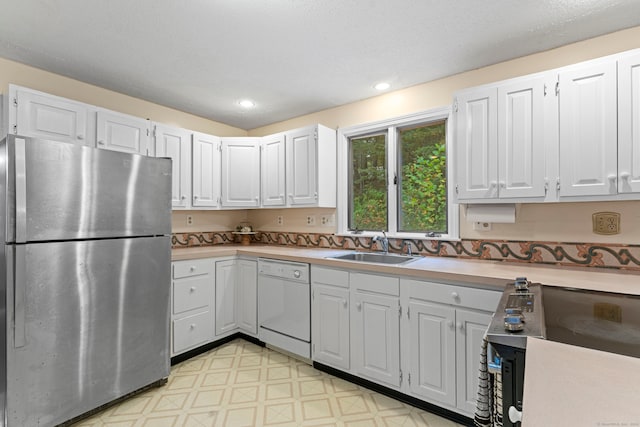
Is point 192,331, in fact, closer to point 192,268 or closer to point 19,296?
point 192,268

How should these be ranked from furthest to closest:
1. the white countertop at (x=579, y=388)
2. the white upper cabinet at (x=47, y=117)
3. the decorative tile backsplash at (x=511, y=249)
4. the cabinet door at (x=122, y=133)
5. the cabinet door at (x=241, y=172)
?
the cabinet door at (x=241, y=172) → the cabinet door at (x=122, y=133) → the white upper cabinet at (x=47, y=117) → the decorative tile backsplash at (x=511, y=249) → the white countertop at (x=579, y=388)

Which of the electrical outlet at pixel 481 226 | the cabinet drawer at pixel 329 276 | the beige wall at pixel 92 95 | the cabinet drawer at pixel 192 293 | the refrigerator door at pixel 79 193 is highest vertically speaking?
the beige wall at pixel 92 95

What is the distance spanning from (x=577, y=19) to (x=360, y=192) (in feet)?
6.49

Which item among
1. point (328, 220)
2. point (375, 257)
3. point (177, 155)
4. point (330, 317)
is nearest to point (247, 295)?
point (330, 317)

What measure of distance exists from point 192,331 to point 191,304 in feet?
0.79

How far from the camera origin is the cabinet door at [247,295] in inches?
117

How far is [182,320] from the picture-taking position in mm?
2646

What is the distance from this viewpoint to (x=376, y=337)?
2.18 m

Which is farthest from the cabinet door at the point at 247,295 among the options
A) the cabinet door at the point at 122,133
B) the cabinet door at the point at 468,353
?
the cabinet door at the point at 468,353

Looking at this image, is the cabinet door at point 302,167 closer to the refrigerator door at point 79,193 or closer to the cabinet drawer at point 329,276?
the cabinet drawer at point 329,276

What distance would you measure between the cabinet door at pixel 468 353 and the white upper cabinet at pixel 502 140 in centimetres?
83

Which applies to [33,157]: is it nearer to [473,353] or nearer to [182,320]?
[182,320]

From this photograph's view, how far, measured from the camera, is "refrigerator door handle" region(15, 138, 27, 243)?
1.63m

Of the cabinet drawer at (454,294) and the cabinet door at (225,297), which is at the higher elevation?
the cabinet drawer at (454,294)
